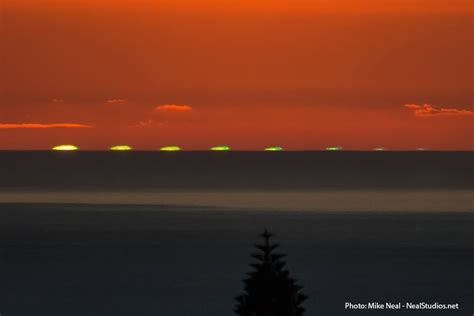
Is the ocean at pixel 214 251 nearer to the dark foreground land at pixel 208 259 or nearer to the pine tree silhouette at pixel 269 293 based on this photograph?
the dark foreground land at pixel 208 259

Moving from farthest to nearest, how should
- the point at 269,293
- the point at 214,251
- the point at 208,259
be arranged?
the point at 214,251 → the point at 208,259 → the point at 269,293

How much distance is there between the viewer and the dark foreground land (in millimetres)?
53375

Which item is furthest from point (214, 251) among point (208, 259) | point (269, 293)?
point (269, 293)

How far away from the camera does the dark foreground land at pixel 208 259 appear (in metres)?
53.4

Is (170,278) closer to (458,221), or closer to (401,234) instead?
(401,234)

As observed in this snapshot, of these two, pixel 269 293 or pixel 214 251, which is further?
pixel 214 251

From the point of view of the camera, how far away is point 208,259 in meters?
67.1

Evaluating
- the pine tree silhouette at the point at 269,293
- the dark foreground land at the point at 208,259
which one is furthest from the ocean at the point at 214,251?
the pine tree silhouette at the point at 269,293

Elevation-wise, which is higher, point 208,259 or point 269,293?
point 208,259

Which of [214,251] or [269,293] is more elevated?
[214,251]

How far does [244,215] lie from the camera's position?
95438 mm

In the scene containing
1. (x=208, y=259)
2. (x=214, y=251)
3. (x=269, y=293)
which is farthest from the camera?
(x=214, y=251)

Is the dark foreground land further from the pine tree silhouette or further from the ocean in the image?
the pine tree silhouette

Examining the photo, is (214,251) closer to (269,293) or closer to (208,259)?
(208,259)
